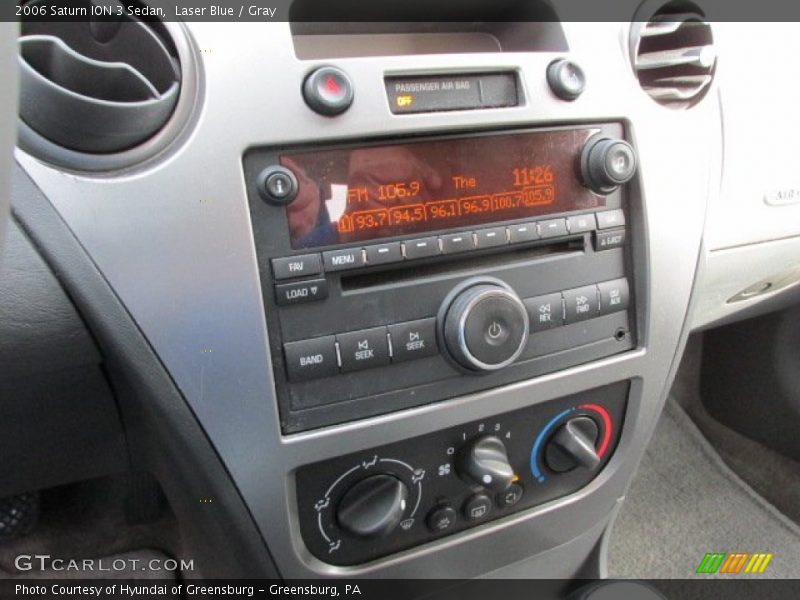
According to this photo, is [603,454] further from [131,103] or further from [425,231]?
[131,103]

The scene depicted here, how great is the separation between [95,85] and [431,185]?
0.28 metres

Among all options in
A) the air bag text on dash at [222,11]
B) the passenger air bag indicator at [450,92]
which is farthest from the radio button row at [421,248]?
the air bag text on dash at [222,11]

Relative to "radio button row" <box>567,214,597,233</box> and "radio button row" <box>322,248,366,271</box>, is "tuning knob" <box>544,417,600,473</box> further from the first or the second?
"radio button row" <box>322,248,366,271</box>

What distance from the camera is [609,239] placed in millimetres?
739

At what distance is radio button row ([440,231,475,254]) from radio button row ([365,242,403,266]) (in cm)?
4

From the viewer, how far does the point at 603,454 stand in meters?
0.86

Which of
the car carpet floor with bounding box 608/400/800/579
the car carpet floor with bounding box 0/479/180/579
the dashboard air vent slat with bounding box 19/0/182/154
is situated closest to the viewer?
the dashboard air vent slat with bounding box 19/0/182/154

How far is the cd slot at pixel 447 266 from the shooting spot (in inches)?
25.0

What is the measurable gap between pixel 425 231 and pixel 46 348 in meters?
0.33

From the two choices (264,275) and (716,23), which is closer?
(264,275)

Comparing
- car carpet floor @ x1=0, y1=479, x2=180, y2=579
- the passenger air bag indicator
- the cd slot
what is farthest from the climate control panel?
car carpet floor @ x1=0, y1=479, x2=180, y2=579

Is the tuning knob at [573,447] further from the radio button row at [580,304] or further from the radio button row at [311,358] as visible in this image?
the radio button row at [311,358]

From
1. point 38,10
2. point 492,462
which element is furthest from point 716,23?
point 38,10

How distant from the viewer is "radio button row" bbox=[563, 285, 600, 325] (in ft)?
2.37
